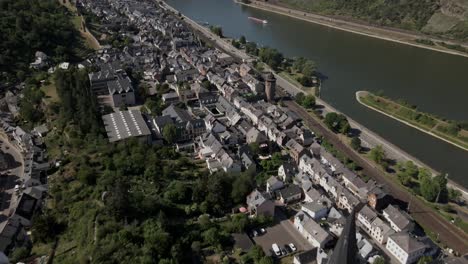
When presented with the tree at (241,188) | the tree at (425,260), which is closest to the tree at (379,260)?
the tree at (425,260)

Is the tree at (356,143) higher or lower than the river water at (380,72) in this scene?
higher

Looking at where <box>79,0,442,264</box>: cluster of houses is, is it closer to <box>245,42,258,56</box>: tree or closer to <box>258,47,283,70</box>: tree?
<box>258,47,283,70</box>: tree

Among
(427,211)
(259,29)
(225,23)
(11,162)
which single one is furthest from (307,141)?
(225,23)

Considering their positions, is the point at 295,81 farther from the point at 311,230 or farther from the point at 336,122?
the point at 311,230

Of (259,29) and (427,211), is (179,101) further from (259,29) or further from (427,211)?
(259,29)

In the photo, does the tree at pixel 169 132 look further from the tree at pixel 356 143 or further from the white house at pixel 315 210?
the tree at pixel 356 143

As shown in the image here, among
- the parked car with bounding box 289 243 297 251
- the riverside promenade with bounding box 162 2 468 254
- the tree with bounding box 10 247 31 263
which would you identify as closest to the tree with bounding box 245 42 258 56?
the riverside promenade with bounding box 162 2 468 254
